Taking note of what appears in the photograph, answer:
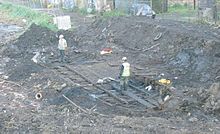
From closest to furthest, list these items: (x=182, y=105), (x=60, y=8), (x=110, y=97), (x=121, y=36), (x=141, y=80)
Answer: (x=182, y=105) < (x=110, y=97) < (x=141, y=80) < (x=121, y=36) < (x=60, y=8)

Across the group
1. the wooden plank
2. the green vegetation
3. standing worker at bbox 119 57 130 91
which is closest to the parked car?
the green vegetation

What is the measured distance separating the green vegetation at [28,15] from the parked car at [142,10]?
634 centimetres

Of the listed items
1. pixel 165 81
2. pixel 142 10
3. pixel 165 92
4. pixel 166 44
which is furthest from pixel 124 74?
pixel 142 10

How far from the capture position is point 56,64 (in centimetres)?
2553

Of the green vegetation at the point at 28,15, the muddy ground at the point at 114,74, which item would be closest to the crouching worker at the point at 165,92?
the muddy ground at the point at 114,74

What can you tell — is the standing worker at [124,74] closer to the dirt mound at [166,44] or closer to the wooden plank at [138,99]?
the wooden plank at [138,99]

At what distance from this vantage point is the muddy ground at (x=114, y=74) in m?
15.8

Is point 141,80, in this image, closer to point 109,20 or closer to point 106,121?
point 106,121

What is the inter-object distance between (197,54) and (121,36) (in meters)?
7.95

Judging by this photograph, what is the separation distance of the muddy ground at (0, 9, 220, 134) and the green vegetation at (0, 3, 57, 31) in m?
2.67

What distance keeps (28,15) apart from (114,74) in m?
22.3

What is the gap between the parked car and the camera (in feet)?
119

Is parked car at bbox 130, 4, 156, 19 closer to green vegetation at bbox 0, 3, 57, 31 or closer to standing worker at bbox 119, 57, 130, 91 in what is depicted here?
green vegetation at bbox 0, 3, 57, 31

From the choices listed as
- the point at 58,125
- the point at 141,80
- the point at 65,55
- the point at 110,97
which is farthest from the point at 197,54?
the point at 58,125
